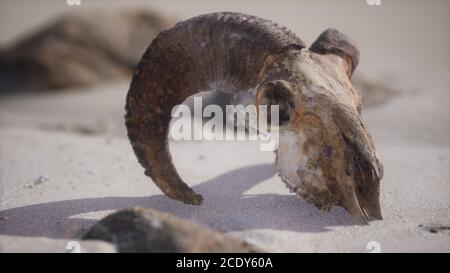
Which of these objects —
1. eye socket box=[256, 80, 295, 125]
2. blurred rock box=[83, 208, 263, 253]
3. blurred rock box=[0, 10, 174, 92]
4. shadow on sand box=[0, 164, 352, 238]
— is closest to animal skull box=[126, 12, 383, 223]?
eye socket box=[256, 80, 295, 125]

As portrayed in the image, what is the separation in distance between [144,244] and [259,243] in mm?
787

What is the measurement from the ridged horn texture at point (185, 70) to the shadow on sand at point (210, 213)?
24cm

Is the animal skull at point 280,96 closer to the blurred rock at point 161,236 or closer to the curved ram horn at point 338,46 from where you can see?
the curved ram horn at point 338,46

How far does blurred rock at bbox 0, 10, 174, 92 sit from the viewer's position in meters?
10.6

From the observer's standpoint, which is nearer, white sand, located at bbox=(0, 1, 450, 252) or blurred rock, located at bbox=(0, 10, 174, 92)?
white sand, located at bbox=(0, 1, 450, 252)

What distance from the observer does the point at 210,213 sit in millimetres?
3590

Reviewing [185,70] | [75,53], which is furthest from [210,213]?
A: [75,53]

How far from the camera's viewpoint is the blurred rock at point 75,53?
10641 mm

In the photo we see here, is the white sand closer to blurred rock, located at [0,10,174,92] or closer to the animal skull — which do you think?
the animal skull

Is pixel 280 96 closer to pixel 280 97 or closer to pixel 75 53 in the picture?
pixel 280 97
